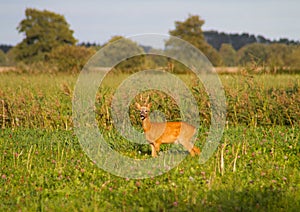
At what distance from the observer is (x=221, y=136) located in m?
7.43

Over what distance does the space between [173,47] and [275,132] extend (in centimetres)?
1103

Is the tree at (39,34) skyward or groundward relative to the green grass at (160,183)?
skyward

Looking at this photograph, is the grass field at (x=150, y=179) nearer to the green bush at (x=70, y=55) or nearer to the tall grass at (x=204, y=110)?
the tall grass at (x=204, y=110)

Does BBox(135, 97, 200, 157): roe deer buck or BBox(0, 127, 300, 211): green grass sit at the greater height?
BBox(135, 97, 200, 157): roe deer buck

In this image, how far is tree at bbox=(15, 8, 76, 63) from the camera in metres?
45.1

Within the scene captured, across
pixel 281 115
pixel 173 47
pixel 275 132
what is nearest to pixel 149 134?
pixel 275 132

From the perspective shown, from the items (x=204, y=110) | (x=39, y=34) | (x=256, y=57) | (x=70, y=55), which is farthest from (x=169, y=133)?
(x=39, y=34)

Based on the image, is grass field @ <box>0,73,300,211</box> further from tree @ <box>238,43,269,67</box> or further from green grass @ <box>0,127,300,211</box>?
tree @ <box>238,43,269,67</box>

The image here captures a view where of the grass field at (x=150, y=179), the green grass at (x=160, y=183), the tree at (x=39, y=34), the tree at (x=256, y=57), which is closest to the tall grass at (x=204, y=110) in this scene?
the grass field at (x=150, y=179)

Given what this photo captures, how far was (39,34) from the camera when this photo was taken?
45.0 meters

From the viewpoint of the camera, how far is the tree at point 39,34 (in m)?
45.1

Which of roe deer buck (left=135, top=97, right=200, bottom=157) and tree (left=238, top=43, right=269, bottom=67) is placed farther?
tree (left=238, top=43, right=269, bottom=67)

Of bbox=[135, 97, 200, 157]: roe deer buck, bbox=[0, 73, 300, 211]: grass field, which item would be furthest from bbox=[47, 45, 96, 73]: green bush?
bbox=[135, 97, 200, 157]: roe deer buck

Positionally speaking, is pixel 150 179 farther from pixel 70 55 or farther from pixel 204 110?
pixel 70 55
